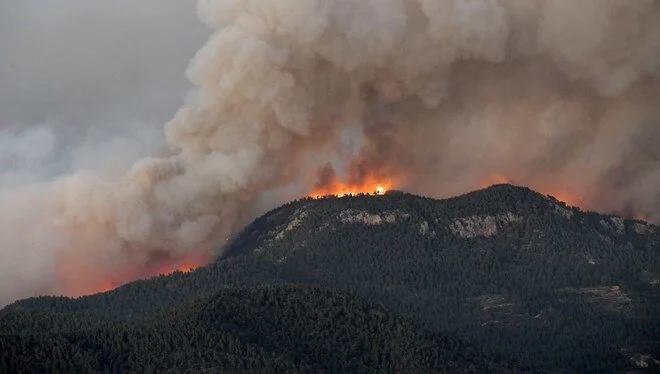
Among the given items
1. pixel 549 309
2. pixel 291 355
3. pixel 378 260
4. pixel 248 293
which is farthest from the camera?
pixel 378 260

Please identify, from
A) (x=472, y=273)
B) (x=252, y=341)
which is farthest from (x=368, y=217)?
(x=252, y=341)

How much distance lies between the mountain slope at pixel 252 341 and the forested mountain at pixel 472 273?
6.28 meters

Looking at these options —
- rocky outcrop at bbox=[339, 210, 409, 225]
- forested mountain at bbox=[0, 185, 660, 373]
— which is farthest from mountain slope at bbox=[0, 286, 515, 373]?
rocky outcrop at bbox=[339, 210, 409, 225]

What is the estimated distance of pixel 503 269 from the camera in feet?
611

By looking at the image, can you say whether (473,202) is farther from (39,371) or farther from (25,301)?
(39,371)

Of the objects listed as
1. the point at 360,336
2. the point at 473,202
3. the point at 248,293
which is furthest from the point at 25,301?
the point at 473,202

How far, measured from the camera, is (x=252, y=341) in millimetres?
143500

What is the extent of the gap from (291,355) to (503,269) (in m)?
48.7

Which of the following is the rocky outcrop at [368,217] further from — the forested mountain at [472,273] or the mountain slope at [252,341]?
the mountain slope at [252,341]

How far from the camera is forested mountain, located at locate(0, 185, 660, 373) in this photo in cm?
16588

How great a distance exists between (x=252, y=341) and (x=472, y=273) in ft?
151

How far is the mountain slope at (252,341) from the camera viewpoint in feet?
454

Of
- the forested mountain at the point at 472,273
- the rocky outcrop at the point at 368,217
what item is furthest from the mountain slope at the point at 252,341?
the rocky outcrop at the point at 368,217

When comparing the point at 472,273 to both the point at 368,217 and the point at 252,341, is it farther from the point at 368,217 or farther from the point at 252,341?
the point at 252,341
